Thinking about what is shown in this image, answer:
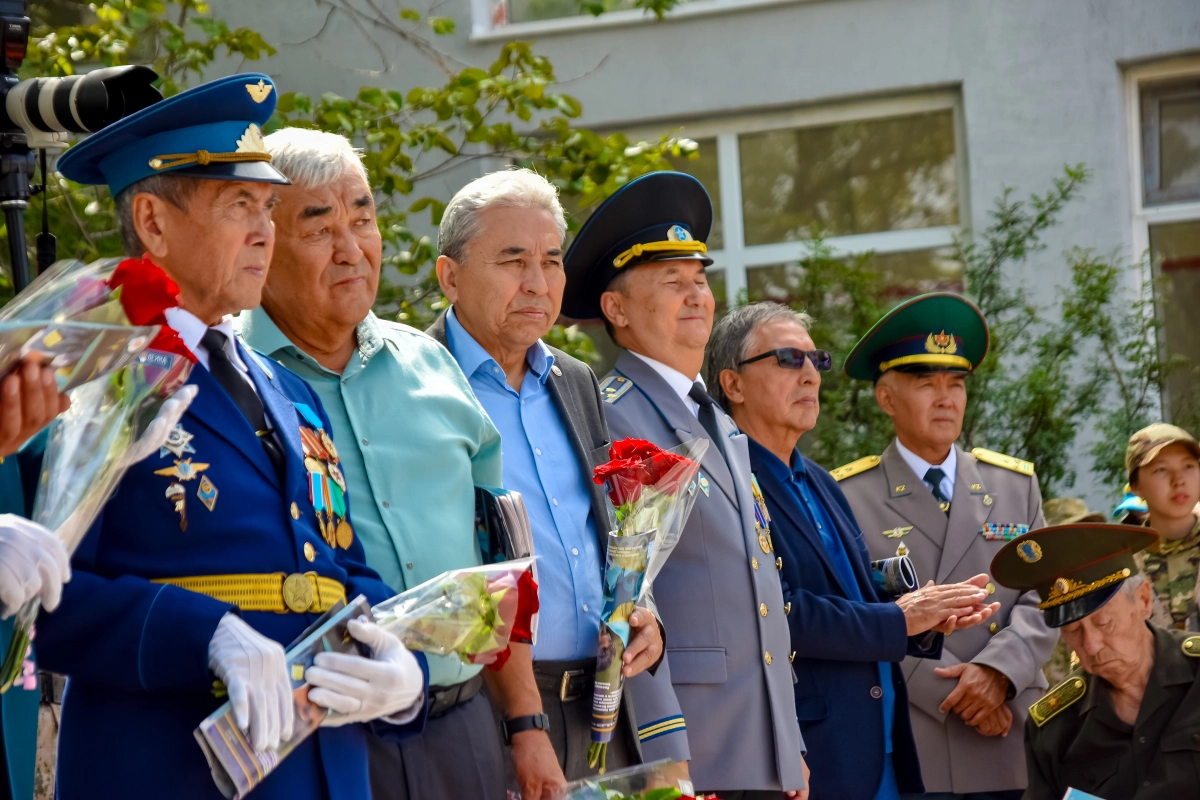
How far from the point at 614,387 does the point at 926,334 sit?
6.05 ft

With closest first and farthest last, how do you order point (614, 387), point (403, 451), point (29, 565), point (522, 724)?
point (29, 565) < point (403, 451) < point (522, 724) < point (614, 387)

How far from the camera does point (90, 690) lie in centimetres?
229

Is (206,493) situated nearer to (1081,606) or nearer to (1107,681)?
(1081,606)

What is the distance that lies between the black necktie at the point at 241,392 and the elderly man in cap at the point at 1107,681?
278cm

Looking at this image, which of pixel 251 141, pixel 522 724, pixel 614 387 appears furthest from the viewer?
pixel 614 387

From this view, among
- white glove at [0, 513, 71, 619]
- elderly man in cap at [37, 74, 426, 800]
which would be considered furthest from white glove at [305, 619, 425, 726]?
white glove at [0, 513, 71, 619]

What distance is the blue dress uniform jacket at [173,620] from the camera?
85.7 inches

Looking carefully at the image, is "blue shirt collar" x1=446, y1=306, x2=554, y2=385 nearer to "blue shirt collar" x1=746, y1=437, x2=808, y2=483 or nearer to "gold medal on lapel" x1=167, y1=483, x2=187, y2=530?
"blue shirt collar" x1=746, y1=437, x2=808, y2=483

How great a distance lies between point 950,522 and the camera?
5.01 meters

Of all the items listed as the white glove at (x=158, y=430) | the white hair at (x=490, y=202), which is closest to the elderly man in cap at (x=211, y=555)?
the white glove at (x=158, y=430)

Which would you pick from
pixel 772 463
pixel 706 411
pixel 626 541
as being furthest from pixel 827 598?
pixel 626 541

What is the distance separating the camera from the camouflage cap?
18.9 feet

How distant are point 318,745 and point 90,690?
1.23 ft

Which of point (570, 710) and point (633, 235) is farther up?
point (633, 235)
